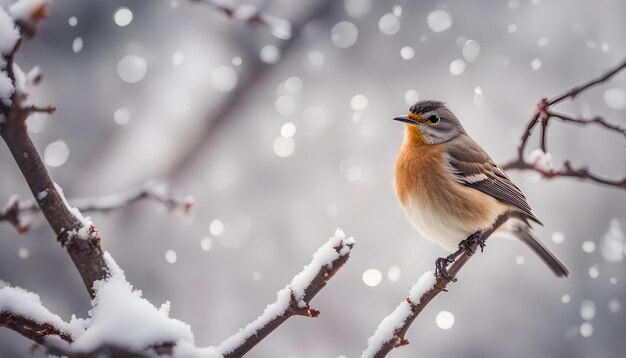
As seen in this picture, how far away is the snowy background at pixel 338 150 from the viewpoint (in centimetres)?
530

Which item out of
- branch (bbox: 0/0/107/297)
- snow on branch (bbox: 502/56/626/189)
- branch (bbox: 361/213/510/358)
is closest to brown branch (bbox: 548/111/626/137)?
snow on branch (bbox: 502/56/626/189)

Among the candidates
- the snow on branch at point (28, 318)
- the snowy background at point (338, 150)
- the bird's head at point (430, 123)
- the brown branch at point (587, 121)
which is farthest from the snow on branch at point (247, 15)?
the snowy background at point (338, 150)

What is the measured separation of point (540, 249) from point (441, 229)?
1.94 ft

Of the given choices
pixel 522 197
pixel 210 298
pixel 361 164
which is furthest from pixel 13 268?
pixel 522 197

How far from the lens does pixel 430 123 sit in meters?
2.82

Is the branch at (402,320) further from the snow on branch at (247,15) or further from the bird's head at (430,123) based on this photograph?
the bird's head at (430,123)

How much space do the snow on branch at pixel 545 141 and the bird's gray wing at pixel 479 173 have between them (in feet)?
2.51

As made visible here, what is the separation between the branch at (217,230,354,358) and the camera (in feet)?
3.92

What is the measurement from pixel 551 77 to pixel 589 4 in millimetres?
793

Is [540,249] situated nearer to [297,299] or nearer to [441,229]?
[441,229]

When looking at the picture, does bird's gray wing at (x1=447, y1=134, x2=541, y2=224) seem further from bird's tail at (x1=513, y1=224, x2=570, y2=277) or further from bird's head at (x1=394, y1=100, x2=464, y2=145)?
bird's tail at (x1=513, y1=224, x2=570, y2=277)

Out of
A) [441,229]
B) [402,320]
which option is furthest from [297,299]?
[441,229]

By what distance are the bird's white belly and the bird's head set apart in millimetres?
373

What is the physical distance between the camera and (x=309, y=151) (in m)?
6.06
